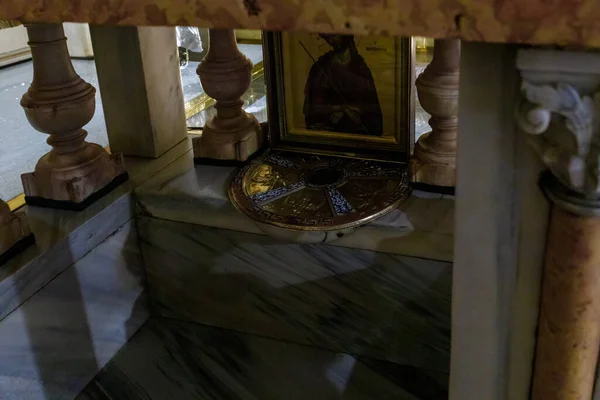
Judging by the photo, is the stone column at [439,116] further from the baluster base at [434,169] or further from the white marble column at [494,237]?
the white marble column at [494,237]

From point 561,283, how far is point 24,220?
2.78ft

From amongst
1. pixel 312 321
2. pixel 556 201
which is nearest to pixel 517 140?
pixel 556 201

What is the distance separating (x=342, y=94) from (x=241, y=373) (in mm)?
554

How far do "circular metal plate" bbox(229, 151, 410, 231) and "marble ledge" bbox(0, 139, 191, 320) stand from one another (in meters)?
0.21

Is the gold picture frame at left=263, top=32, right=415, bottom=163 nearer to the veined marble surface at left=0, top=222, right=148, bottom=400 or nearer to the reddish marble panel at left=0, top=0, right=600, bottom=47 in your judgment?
the veined marble surface at left=0, top=222, right=148, bottom=400

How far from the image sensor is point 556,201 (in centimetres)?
62

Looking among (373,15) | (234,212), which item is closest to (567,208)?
(373,15)

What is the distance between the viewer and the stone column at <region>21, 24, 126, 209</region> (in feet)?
3.88

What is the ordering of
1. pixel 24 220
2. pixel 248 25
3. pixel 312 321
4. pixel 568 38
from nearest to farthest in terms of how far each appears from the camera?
pixel 568 38
pixel 248 25
pixel 24 220
pixel 312 321

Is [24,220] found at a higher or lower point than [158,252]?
higher

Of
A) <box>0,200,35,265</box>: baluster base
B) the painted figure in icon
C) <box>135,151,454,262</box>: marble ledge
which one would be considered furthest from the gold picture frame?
<box>0,200,35,265</box>: baluster base

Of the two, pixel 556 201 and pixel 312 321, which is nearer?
pixel 556 201

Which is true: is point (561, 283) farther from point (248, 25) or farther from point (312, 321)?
point (312, 321)

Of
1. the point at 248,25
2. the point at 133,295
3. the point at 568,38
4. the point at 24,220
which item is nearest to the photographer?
the point at 568,38
